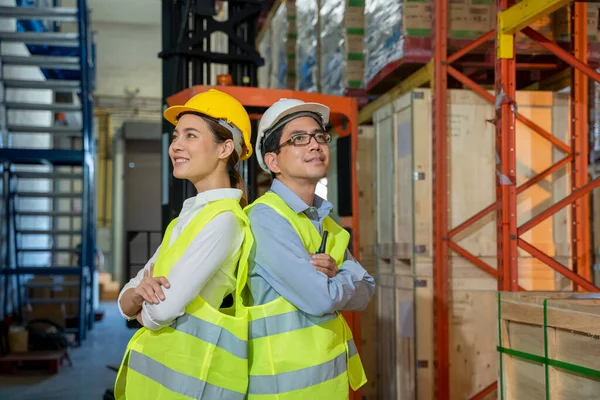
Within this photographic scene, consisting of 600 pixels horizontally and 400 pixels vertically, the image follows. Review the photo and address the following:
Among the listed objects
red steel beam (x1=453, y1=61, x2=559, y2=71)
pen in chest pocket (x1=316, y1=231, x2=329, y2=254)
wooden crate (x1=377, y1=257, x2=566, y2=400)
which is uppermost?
red steel beam (x1=453, y1=61, x2=559, y2=71)

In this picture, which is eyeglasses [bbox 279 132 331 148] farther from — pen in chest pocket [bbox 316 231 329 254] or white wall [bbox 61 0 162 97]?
white wall [bbox 61 0 162 97]

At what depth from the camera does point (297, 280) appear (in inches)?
95.5

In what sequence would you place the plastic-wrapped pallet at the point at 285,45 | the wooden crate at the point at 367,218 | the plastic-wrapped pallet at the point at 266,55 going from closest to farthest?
the wooden crate at the point at 367,218 < the plastic-wrapped pallet at the point at 285,45 < the plastic-wrapped pallet at the point at 266,55

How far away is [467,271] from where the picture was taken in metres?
5.40

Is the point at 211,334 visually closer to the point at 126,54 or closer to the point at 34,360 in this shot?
the point at 34,360

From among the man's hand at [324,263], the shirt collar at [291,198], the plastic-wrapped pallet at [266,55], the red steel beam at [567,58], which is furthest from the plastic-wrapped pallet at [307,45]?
the man's hand at [324,263]

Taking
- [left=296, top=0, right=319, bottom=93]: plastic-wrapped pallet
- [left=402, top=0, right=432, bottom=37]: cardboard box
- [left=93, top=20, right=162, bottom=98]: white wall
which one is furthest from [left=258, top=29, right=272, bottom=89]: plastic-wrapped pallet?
[left=93, top=20, right=162, bottom=98]: white wall

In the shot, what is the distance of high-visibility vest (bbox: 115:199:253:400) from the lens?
7.82 feet

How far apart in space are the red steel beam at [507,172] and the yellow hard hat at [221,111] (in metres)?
1.81

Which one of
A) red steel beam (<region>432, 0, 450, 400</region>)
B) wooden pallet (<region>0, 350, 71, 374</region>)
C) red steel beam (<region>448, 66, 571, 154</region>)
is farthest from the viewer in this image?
wooden pallet (<region>0, 350, 71, 374</region>)

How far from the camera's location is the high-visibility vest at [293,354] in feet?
8.00

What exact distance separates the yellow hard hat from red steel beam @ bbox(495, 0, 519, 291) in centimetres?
181

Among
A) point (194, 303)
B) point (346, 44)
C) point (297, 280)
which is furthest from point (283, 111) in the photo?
point (346, 44)

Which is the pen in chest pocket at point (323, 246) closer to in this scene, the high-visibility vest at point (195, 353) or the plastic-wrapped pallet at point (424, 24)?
the high-visibility vest at point (195, 353)
